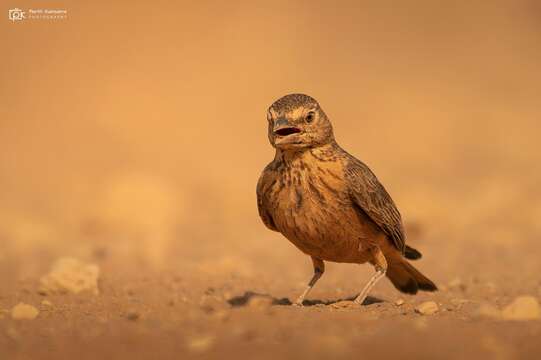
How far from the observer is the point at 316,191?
7.38 meters

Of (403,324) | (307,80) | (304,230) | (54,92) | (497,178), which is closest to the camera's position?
(403,324)

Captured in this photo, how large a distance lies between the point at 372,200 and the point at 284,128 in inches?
41.6

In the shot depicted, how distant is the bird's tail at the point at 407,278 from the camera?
8867mm

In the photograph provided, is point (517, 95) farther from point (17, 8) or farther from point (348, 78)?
point (17, 8)

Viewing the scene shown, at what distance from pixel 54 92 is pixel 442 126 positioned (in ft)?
37.1

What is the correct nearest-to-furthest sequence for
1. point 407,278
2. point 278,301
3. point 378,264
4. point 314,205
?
point 314,205, point 378,264, point 278,301, point 407,278

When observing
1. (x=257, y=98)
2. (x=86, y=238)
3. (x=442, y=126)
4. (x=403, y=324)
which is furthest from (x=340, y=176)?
(x=257, y=98)

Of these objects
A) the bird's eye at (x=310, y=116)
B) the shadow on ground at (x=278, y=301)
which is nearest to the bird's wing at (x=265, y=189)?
the bird's eye at (x=310, y=116)

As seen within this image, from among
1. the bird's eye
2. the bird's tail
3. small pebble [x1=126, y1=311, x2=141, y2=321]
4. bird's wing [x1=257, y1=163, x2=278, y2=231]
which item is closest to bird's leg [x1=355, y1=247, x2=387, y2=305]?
the bird's tail

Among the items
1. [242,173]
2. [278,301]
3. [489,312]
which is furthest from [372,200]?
[242,173]

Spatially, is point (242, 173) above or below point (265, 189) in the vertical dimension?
below

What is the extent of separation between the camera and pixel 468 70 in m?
28.9

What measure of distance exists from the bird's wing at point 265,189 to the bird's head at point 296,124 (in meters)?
0.38

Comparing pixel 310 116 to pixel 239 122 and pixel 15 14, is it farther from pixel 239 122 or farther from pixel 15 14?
pixel 15 14
